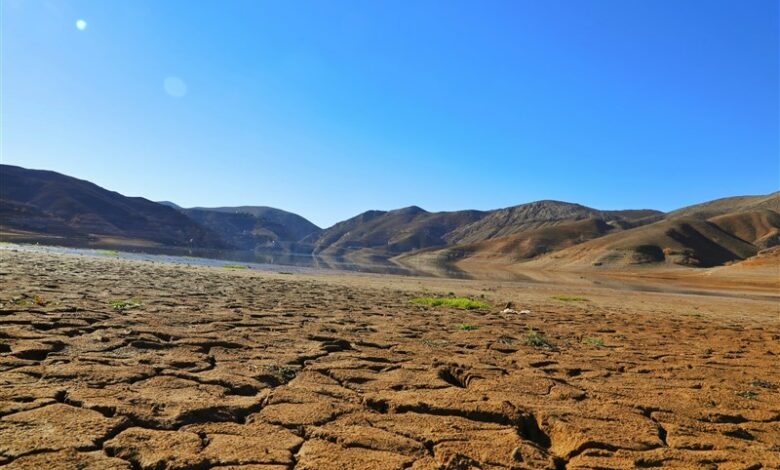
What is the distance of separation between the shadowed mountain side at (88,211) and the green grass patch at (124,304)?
361ft

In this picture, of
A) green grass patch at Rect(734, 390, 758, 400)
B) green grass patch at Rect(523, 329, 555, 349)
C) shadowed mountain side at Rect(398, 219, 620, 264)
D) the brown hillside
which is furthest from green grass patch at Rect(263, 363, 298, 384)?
shadowed mountain side at Rect(398, 219, 620, 264)

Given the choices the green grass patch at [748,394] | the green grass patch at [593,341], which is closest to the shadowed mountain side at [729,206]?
the green grass patch at [593,341]

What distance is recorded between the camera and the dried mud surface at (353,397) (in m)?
2.99

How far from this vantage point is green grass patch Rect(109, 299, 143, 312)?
7894mm

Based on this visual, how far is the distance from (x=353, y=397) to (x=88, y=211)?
159 m

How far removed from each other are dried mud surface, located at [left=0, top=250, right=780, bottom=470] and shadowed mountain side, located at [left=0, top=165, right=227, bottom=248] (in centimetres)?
11379

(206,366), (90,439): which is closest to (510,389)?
(206,366)

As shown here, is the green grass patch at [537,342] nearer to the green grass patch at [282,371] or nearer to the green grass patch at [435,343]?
the green grass patch at [435,343]

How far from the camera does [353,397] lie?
4.12m

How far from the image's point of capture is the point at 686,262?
80.9 meters

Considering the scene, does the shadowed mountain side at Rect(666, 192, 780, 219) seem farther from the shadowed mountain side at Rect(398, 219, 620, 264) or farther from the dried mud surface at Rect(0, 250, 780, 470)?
the dried mud surface at Rect(0, 250, 780, 470)

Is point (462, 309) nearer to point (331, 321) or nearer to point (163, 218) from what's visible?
point (331, 321)

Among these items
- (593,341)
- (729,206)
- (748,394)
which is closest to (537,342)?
(593,341)

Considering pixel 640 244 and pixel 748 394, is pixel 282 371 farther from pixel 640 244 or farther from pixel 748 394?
pixel 640 244
